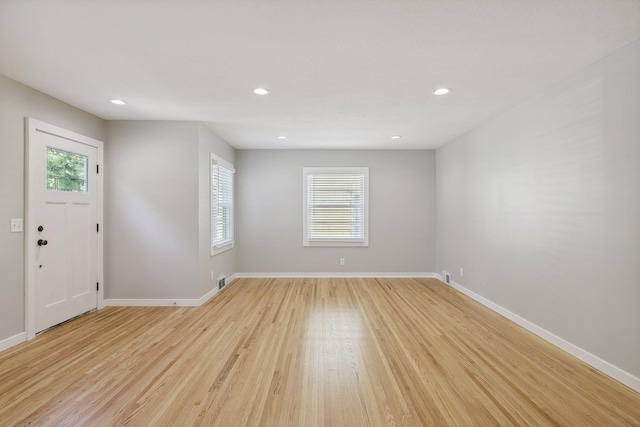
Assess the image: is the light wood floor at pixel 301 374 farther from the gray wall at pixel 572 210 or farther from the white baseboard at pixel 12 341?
the gray wall at pixel 572 210

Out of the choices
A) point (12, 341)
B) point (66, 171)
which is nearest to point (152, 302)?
point (12, 341)

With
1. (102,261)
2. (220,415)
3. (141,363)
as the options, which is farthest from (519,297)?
(102,261)

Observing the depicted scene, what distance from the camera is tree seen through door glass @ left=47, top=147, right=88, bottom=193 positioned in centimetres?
321

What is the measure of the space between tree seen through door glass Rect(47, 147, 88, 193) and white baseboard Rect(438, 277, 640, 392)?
5.53 metres

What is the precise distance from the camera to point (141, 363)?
8.19 ft

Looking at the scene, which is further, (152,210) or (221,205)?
(221,205)

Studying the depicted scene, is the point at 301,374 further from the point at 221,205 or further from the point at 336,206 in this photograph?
the point at 336,206

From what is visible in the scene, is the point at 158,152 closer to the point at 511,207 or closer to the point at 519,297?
the point at 511,207

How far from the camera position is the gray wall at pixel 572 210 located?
219 cm

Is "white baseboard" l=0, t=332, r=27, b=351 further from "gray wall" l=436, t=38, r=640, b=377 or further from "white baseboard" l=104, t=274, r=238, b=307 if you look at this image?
"gray wall" l=436, t=38, r=640, b=377

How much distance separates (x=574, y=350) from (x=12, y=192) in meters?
5.50

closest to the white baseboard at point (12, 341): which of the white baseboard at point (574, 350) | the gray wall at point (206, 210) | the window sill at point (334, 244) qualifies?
the gray wall at point (206, 210)

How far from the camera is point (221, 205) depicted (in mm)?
5086

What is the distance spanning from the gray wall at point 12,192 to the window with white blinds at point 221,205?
2.09 meters
